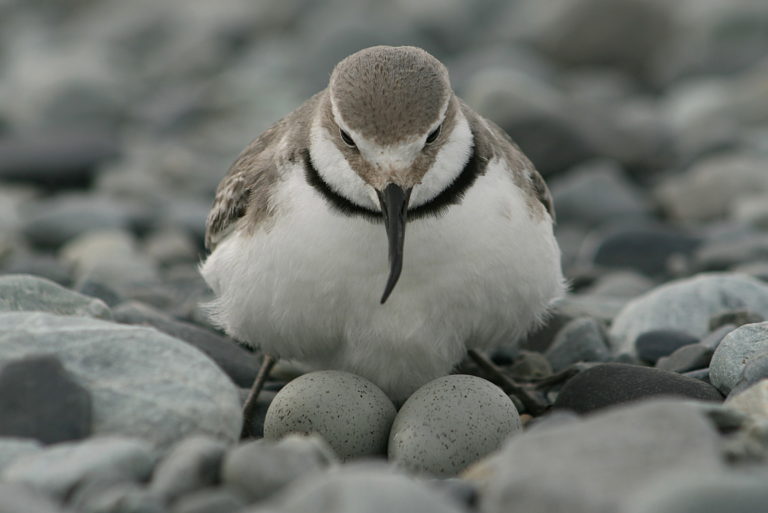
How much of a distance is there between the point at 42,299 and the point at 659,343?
343 centimetres

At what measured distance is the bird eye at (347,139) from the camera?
197 inches

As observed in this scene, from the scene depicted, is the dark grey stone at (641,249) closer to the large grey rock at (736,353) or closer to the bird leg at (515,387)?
the bird leg at (515,387)

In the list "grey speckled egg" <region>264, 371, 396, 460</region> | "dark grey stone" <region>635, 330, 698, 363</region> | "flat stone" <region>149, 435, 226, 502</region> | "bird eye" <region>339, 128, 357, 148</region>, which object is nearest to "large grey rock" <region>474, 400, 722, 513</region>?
"flat stone" <region>149, 435, 226, 502</region>

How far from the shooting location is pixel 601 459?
10.9 ft

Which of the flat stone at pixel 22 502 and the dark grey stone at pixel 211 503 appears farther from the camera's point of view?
the dark grey stone at pixel 211 503

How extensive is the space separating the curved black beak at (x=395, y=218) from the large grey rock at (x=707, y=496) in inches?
79.2

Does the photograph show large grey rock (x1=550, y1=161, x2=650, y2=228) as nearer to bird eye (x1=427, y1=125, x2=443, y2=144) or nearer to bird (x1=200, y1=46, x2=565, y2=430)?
bird (x1=200, y1=46, x2=565, y2=430)

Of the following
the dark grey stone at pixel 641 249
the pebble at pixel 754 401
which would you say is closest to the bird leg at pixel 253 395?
the pebble at pixel 754 401

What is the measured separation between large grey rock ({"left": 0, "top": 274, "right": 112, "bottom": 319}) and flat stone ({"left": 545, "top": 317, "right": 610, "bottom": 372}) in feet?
8.89

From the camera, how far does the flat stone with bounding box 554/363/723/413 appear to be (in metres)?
5.04

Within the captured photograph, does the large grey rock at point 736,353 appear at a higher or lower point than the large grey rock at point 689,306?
higher

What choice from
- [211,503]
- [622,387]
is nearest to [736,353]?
[622,387]

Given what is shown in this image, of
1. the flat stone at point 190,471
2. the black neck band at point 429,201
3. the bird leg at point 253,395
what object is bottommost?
the bird leg at point 253,395

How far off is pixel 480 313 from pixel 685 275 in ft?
12.1
